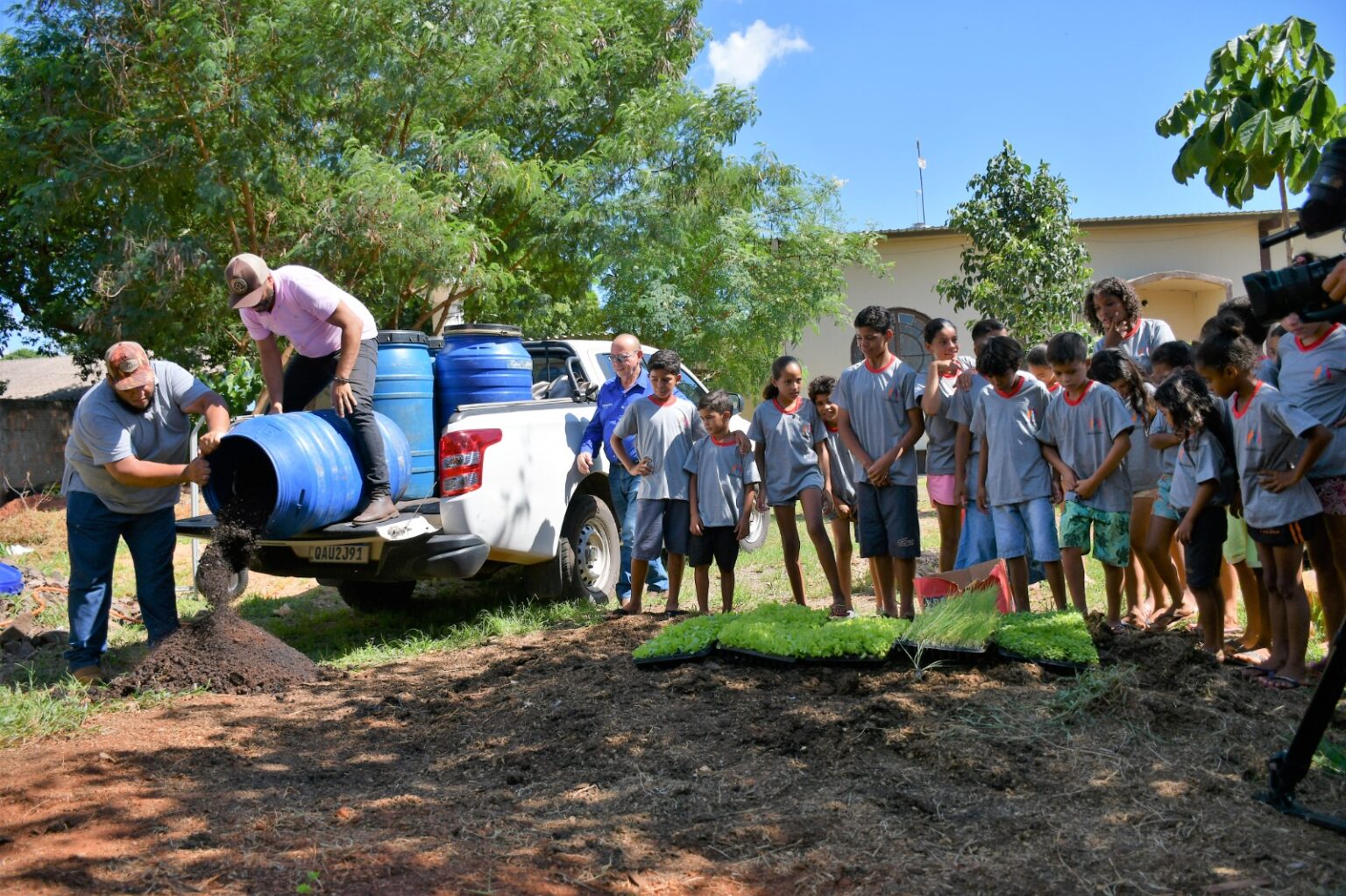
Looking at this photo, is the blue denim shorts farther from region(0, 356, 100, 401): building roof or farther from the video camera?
region(0, 356, 100, 401): building roof

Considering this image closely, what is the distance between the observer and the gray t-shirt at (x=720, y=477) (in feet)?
22.7

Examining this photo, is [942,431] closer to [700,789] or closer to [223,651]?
[700,789]

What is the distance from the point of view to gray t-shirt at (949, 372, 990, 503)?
641 cm

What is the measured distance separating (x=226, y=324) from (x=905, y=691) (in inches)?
493

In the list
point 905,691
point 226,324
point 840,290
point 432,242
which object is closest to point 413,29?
point 432,242

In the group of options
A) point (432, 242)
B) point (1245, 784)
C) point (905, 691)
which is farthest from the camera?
point (432, 242)

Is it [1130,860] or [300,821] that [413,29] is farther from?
[1130,860]

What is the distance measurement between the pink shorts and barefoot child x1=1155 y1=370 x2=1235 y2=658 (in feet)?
4.94

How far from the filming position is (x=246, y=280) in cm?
612

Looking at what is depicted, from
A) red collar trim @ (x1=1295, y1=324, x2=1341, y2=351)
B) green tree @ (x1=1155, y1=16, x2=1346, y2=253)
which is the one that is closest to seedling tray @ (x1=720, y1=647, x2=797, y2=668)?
red collar trim @ (x1=1295, y1=324, x2=1341, y2=351)

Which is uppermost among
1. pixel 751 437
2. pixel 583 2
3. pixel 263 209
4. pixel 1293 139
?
pixel 583 2

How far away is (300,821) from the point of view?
3711mm

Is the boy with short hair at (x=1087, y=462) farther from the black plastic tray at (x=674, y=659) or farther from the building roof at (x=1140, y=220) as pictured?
the building roof at (x=1140, y=220)

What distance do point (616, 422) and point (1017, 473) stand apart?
9.19ft
